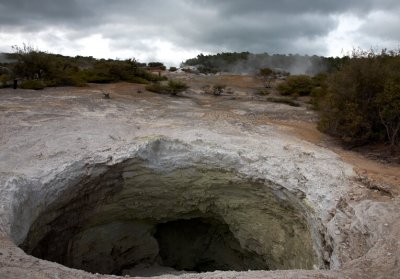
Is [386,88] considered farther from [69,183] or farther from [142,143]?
[69,183]

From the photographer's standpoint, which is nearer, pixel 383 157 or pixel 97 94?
pixel 383 157

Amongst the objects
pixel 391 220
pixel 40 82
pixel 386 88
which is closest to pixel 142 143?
pixel 391 220

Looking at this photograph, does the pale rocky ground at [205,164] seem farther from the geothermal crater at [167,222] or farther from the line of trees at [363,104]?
the line of trees at [363,104]

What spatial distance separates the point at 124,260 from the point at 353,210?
900cm

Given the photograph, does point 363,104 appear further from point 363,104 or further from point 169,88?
point 169,88

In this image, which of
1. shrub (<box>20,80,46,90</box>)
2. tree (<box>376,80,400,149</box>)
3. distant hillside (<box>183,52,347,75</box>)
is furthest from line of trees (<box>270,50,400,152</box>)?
distant hillside (<box>183,52,347,75</box>)

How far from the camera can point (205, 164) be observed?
38.9 ft

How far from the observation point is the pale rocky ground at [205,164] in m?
7.31

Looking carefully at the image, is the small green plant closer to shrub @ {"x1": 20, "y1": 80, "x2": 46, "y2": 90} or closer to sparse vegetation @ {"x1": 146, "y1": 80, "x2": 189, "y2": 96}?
sparse vegetation @ {"x1": 146, "y1": 80, "x2": 189, "y2": 96}

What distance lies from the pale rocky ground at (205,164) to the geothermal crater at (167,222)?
0.93 ft

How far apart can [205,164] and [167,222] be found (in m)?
5.27

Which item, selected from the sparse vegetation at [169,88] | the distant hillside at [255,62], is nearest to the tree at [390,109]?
the sparse vegetation at [169,88]

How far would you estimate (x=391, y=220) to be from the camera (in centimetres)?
825

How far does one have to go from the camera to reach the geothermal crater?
1118 centimetres
